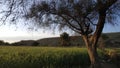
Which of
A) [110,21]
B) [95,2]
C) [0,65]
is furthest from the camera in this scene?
[0,65]

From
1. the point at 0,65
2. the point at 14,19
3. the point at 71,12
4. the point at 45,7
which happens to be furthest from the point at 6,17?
the point at 0,65

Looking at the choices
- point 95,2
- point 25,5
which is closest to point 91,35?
point 95,2

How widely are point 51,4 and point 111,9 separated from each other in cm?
353

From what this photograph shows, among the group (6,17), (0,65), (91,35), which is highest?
(6,17)

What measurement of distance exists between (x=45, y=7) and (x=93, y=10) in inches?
111

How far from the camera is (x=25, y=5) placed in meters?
A: 15.0

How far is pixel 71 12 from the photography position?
1695cm

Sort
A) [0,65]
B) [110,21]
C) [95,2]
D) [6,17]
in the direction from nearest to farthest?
1. [6,17]
2. [95,2]
3. [110,21]
4. [0,65]

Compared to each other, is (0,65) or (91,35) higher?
(91,35)

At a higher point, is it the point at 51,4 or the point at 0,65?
the point at 51,4

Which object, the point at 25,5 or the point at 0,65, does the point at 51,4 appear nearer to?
the point at 25,5

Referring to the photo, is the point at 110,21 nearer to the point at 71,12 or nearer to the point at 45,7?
the point at 71,12

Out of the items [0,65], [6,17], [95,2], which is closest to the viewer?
[6,17]

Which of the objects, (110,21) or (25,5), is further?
(110,21)
